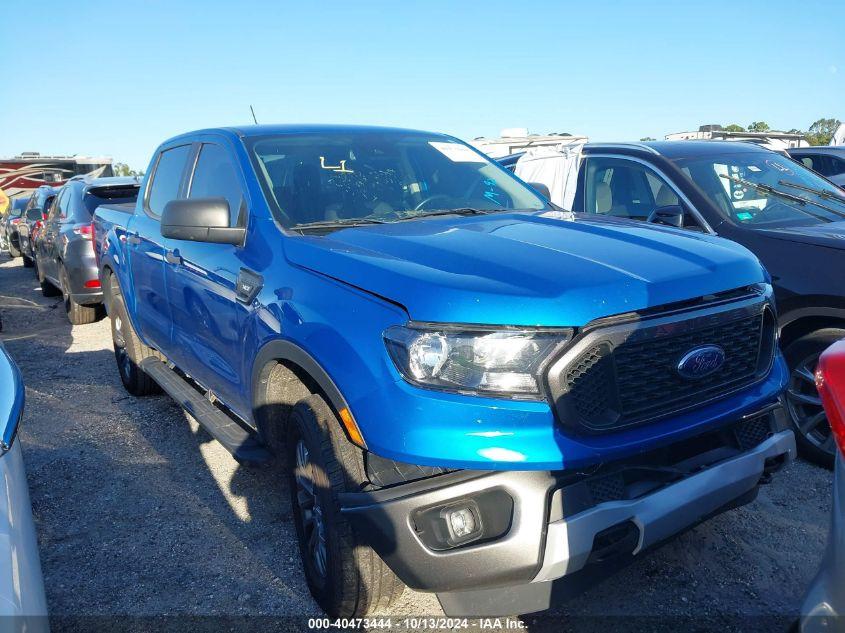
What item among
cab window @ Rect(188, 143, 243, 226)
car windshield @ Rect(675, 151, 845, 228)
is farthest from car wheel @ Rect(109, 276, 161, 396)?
car windshield @ Rect(675, 151, 845, 228)

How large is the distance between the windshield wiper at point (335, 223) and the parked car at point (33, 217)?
911cm

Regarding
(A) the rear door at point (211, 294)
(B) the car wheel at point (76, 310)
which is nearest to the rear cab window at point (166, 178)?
(A) the rear door at point (211, 294)

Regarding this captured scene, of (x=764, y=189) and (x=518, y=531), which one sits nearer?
(x=518, y=531)

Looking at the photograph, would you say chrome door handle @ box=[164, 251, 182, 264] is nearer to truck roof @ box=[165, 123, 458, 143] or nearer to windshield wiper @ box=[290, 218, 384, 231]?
truck roof @ box=[165, 123, 458, 143]

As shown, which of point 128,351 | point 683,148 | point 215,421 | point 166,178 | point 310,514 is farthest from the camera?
point 128,351

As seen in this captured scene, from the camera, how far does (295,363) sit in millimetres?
2576

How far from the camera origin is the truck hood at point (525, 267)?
2.06 m

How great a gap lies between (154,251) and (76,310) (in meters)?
4.86

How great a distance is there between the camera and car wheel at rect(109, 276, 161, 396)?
201 inches

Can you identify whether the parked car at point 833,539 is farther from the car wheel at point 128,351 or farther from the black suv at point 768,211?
the car wheel at point 128,351

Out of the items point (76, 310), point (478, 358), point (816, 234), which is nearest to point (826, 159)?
point (816, 234)

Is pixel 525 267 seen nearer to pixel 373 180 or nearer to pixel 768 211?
pixel 373 180

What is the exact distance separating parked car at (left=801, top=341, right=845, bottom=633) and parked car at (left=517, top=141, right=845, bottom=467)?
146 cm

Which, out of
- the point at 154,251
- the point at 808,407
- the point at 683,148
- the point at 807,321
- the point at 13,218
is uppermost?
the point at 683,148
